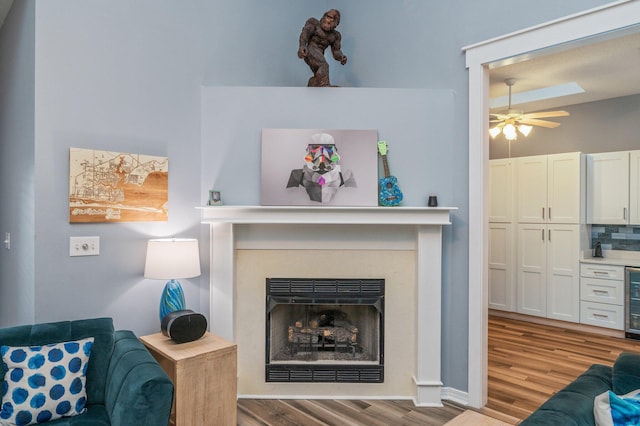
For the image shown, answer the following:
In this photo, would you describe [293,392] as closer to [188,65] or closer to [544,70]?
[188,65]

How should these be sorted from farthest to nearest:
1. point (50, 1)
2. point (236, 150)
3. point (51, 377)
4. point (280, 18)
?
point (280, 18) < point (236, 150) < point (50, 1) < point (51, 377)

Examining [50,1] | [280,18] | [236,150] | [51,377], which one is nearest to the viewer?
[51,377]

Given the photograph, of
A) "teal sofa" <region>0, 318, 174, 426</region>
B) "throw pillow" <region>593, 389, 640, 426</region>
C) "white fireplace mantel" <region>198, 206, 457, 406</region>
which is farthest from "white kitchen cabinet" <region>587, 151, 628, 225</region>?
"teal sofa" <region>0, 318, 174, 426</region>

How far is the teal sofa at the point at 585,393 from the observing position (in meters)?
1.42

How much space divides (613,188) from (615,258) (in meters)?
0.88

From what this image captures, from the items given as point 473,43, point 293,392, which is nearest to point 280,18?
point 473,43

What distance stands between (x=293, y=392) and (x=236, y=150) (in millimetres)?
1833

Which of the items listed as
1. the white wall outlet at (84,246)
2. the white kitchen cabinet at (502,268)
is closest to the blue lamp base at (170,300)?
the white wall outlet at (84,246)

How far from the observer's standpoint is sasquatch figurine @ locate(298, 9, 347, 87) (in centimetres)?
301

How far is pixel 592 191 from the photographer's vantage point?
491cm

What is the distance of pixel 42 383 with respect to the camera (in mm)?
1817

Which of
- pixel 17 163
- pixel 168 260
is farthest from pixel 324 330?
pixel 17 163

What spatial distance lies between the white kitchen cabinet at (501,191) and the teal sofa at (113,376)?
16.0 ft

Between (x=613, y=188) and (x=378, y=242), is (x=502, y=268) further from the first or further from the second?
(x=378, y=242)
